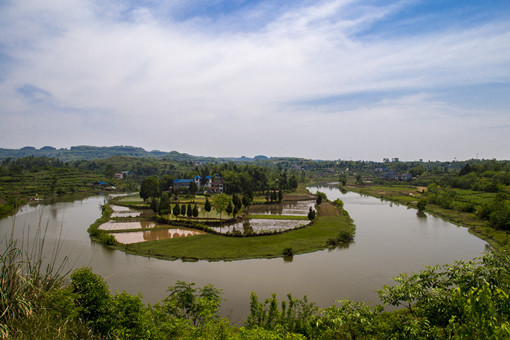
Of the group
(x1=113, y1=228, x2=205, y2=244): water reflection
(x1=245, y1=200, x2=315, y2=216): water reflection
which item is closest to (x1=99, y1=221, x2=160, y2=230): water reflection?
(x1=113, y1=228, x2=205, y2=244): water reflection

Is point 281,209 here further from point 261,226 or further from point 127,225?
point 127,225

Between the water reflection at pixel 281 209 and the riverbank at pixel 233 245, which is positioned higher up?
the water reflection at pixel 281 209

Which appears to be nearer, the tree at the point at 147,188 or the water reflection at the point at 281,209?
the water reflection at the point at 281,209

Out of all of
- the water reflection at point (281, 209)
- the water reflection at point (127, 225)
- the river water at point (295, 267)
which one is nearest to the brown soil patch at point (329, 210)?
the water reflection at point (281, 209)

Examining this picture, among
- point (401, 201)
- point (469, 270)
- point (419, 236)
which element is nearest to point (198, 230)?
point (419, 236)

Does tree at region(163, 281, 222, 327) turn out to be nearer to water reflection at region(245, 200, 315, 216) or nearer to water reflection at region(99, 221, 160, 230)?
water reflection at region(99, 221, 160, 230)

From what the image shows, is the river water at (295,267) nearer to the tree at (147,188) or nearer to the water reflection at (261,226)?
the water reflection at (261,226)
